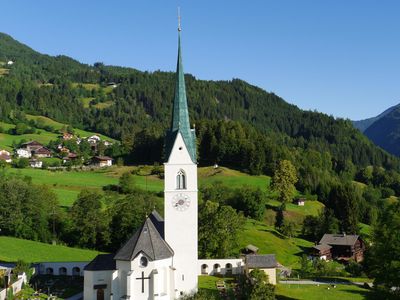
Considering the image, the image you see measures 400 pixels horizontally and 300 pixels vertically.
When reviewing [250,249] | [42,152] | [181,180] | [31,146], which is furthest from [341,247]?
[31,146]

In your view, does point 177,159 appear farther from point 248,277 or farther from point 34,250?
point 34,250

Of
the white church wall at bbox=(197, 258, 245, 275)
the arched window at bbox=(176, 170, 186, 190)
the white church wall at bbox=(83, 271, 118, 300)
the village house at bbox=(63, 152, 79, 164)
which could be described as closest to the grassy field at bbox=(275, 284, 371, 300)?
the white church wall at bbox=(197, 258, 245, 275)

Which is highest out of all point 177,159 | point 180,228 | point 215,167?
point 215,167

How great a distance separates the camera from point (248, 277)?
151 feet

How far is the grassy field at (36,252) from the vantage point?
64500 mm

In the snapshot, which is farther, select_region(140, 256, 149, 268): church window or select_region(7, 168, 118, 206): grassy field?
select_region(7, 168, 118, 206): grassy field

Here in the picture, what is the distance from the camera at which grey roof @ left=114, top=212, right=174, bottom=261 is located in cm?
4475

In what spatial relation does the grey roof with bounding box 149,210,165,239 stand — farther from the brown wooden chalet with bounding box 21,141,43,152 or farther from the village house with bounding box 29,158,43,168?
the brown wooden chalet with bounding box 21,141,43,152

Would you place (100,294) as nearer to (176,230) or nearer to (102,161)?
(176,230)

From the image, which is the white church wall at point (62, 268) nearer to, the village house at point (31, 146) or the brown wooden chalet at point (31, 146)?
the village house at point (31, 146)

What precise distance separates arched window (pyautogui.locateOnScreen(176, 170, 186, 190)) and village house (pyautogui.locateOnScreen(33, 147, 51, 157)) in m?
111

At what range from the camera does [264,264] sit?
55094 mm

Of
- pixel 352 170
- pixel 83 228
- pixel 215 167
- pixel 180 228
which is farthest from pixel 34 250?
pixel 352 170

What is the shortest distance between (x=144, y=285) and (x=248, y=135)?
96197 millimetres
